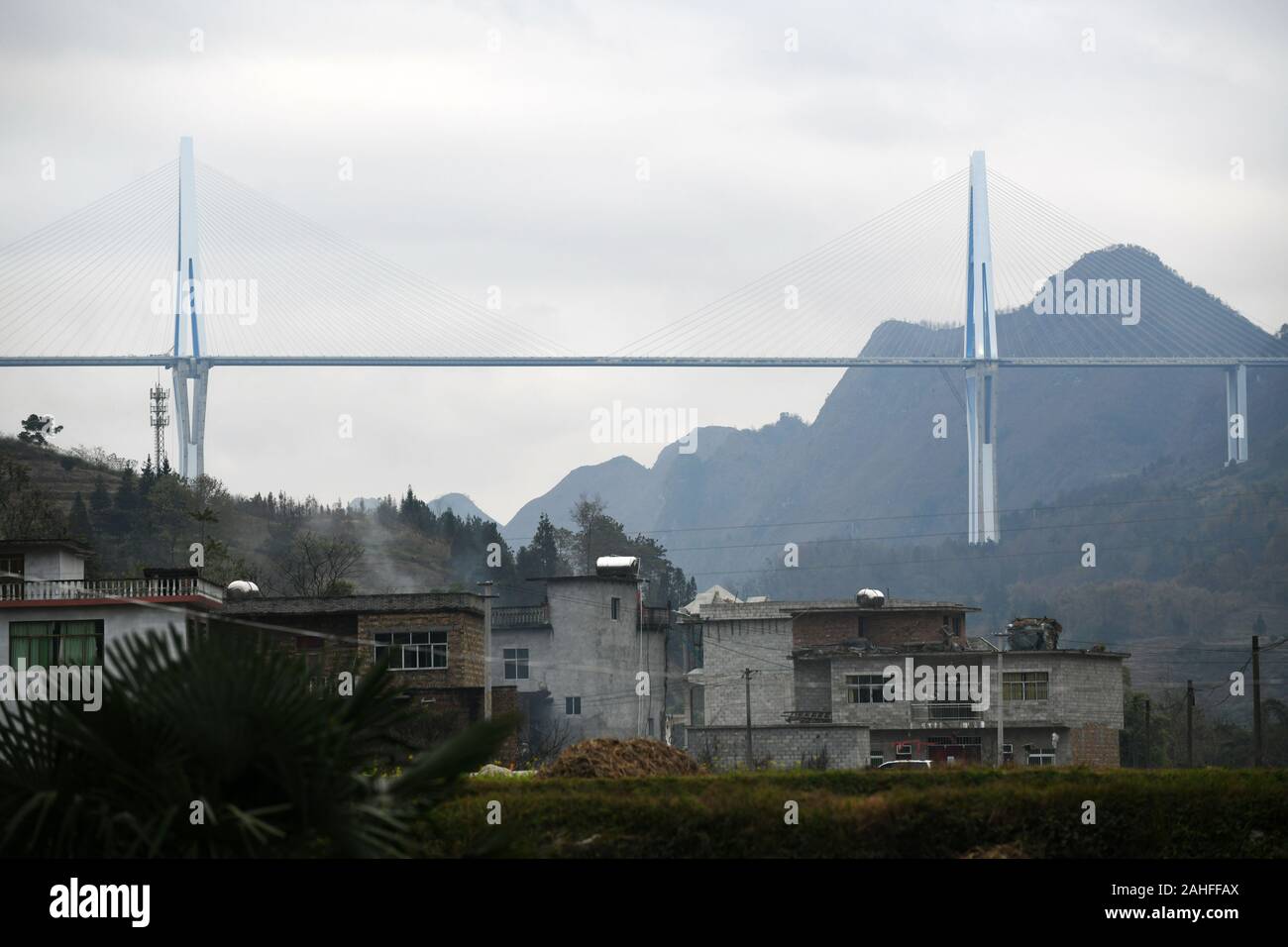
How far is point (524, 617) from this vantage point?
64.8 metres

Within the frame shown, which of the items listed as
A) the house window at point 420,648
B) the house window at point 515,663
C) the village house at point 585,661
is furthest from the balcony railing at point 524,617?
the house window at point 420,648

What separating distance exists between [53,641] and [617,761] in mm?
16539

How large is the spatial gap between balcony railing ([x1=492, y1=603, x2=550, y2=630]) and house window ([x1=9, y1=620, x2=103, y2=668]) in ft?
81.9

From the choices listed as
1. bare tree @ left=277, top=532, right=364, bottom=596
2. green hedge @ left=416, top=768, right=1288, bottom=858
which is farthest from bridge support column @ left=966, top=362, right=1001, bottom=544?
green hedge @ left=416, top=768, right=1288, bottom=858

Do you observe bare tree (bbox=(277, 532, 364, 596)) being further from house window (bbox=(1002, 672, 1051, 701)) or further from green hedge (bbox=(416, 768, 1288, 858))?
green hedge (bbox=(416, 768, 1288, 858))

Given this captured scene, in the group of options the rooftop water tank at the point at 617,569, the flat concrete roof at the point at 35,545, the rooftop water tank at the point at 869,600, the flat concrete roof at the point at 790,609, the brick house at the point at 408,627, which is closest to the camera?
the flat concrete roof at the point at 35,545

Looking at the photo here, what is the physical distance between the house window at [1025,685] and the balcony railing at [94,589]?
28.6 meters

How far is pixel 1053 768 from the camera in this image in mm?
24641

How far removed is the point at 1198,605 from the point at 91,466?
3878 inches

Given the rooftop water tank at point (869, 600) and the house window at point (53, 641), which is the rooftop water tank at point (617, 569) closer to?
the rooftop water tank at point (869, 600)

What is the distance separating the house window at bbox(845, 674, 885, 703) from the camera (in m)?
61.1

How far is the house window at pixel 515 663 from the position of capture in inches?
2504

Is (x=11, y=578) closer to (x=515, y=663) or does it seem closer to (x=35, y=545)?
(x=35, y=545)
